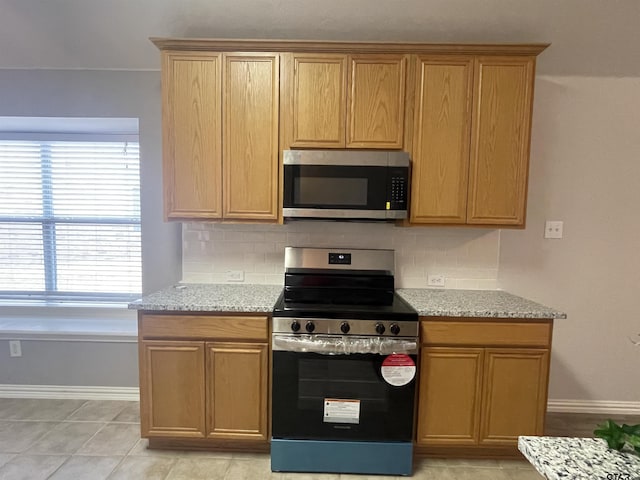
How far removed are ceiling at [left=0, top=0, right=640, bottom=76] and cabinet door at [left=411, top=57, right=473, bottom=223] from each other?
284 mm

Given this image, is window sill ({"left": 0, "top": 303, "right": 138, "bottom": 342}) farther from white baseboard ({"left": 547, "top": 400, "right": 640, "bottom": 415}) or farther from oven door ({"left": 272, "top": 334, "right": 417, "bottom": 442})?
white baseboard ({"left": 547, "top": 400, "right": 640, "bottom": 415})

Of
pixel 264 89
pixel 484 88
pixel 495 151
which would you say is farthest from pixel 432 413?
pixel 264 89

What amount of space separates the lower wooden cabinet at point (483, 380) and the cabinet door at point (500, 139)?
2.27ft

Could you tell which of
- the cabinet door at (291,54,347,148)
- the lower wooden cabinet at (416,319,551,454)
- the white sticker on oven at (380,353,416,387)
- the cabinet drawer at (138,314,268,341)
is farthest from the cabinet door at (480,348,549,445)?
the cabinet door at (291,54,347,148)

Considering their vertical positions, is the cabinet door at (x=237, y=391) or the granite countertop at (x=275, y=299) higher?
the granite countertop at (x=275, y=299)

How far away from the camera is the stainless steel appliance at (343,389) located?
6.18 ft

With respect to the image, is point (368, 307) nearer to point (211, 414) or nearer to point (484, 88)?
point (211, 414)

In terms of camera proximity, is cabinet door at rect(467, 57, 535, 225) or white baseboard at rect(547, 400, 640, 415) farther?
white baseboard at rect(547, 400, 640, 415)

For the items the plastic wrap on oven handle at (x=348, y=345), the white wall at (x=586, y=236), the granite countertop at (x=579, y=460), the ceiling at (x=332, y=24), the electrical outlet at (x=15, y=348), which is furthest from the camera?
the electrical outlet at (x=15, y=348)

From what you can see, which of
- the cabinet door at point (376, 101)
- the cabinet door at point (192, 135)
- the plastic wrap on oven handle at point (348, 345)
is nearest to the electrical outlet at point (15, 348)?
the cabinet door at point (192, 135)

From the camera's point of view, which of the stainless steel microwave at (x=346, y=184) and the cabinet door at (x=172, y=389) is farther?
the stainless steel microwave at (x=346, y=184)

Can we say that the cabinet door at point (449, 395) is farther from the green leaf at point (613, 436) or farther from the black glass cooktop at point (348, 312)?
the green leaf at point (613, 436)

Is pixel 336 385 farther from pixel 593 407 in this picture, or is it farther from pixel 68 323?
pixel 68 323

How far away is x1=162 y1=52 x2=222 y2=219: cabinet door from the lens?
214 centimetres
